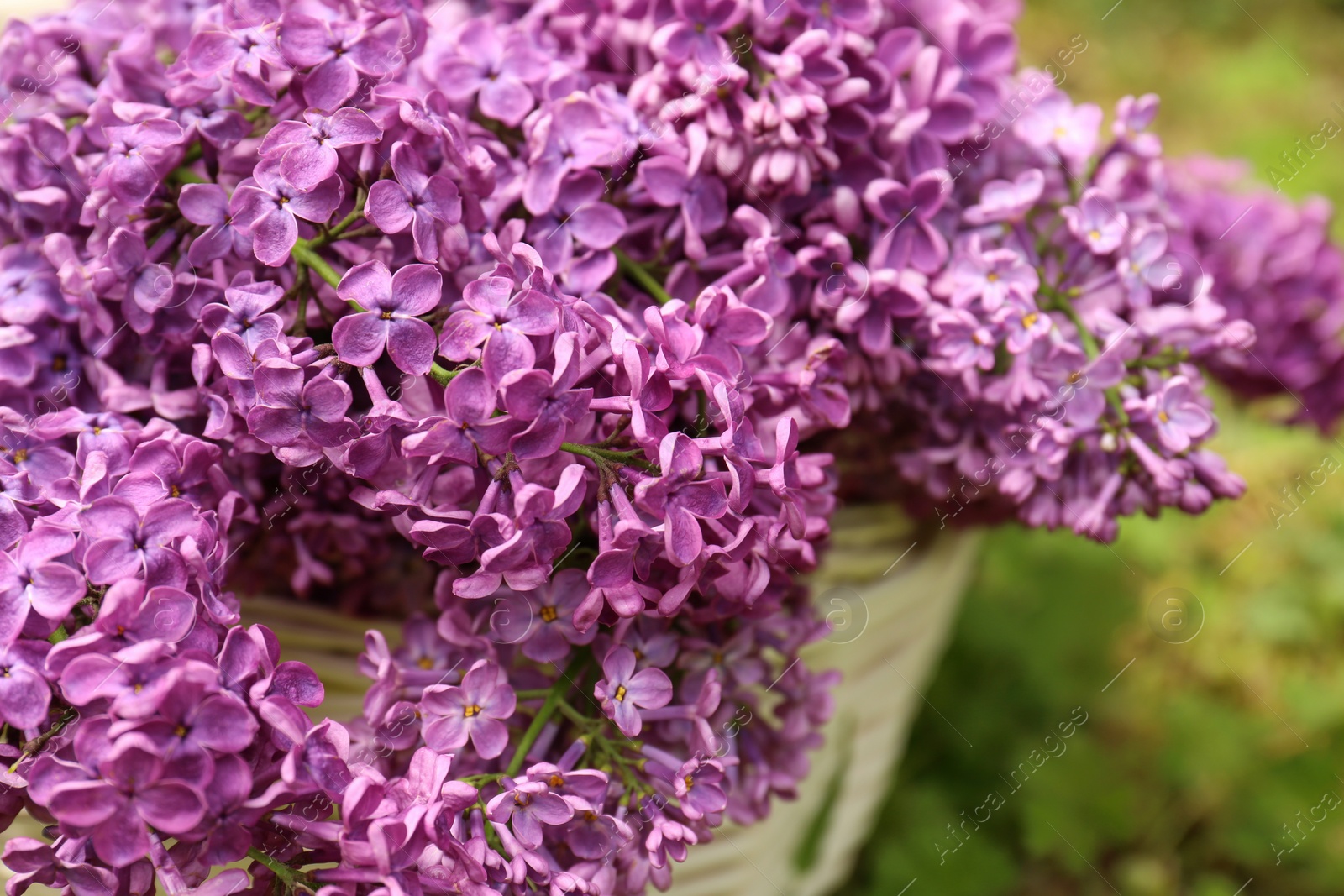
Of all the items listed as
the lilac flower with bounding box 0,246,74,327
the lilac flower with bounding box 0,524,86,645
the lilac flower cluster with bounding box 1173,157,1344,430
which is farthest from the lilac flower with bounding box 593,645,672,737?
the lilac flower cluster with bounding box 1173,157,1344,430

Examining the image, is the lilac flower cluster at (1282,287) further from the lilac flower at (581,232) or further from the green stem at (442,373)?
the green stem at (442,373)

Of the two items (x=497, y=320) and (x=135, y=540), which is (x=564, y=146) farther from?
(x=135, y=540)

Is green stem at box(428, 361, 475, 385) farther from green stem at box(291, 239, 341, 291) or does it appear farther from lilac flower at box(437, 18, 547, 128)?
lilac flower at box(437, 18, 547, 128)

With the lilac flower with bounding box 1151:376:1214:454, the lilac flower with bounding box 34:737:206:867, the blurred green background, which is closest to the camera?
the lilac flower with bounding box 34:737:206:867

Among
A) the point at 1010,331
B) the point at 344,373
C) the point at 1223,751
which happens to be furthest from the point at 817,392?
the point at 1223,751

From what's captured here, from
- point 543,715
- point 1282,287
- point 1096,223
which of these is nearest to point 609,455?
point 543,715

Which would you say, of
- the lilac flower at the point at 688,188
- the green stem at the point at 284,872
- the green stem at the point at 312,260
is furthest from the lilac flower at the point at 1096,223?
the green stem at the point at 284,872

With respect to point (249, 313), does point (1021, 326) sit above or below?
above

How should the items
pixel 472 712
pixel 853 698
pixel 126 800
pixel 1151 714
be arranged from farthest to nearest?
pixel 1151 714
pixel 853 698
pixel 472 712
pixel 126 800
